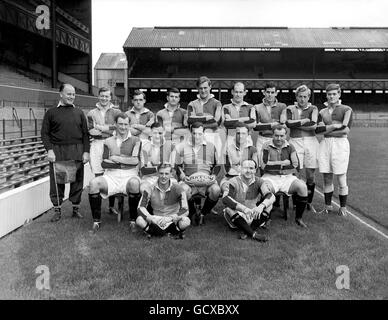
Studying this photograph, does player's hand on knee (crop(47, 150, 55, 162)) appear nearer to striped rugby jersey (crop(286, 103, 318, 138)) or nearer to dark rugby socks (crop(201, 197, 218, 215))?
dark rugby socks (crop(201, 197, 218, 215))

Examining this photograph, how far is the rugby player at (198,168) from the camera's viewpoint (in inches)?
230

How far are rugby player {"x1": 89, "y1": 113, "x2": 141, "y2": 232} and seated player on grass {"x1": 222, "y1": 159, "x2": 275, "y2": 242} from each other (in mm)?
1277

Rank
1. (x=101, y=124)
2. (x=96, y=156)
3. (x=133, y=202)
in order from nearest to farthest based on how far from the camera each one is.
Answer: (x=133, y=202) < (x=101, y=124) < (x=96, y=156)

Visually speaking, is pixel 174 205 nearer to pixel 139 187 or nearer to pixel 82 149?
pixel 139 187

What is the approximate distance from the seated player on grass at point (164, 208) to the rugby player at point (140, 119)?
5.25 feet

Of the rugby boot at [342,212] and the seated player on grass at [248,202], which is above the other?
the seated player on grass at [248,202]

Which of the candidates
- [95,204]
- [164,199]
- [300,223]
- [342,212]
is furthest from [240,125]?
[95,204]

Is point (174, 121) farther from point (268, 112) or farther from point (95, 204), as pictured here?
point (95, 204)

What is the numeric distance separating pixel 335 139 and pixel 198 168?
2147 millimetres

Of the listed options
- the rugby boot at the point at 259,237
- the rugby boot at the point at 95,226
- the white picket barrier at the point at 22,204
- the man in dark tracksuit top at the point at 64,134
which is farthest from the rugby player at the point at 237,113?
the white picket barrier at the point at 22,204

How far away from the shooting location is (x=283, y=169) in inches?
235

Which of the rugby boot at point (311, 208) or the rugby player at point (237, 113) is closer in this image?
the rugby player at point (237, 113)

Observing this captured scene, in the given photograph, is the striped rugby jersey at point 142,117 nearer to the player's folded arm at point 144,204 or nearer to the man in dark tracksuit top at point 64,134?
the man in dark tracksuit top at point 64,134
